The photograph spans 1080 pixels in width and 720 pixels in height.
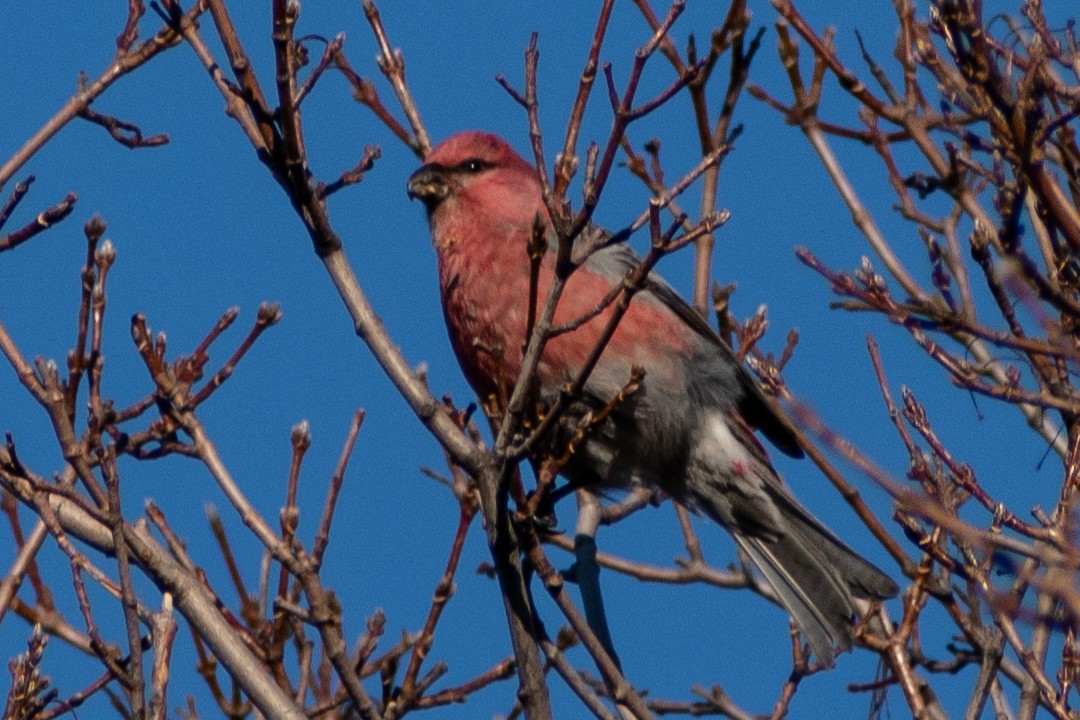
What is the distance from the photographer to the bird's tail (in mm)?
4965

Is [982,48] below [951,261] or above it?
below

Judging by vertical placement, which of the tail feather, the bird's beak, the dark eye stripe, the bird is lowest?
the tail feather

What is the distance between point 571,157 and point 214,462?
3.62ft

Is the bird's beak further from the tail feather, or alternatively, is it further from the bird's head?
the tail feather

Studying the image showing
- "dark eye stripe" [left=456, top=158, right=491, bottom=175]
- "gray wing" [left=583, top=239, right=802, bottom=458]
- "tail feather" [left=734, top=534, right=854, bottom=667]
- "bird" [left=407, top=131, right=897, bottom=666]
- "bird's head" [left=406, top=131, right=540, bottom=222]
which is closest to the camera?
"tail feather" [left=734, top=534, right=854, bottom=667]

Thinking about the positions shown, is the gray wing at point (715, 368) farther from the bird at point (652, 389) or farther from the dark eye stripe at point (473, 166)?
the dark eye stripe at point (473, 166)

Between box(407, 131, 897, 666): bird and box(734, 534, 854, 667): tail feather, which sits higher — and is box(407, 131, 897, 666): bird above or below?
above

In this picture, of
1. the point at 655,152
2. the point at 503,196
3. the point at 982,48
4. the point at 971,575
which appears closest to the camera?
the point at 982,48

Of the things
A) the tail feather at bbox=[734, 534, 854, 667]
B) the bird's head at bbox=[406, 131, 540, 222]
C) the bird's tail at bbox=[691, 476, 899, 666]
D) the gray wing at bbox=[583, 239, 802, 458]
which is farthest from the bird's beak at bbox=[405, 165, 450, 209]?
Answer: the tail feather at bbox=[734, 534, 854, 667]

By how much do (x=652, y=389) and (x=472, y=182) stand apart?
1042 mm

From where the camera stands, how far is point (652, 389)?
519cm

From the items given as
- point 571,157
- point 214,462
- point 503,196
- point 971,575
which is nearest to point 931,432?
point 971,575

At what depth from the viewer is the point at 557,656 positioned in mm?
3574

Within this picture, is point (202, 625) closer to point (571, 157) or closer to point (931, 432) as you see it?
point (571, 157)
